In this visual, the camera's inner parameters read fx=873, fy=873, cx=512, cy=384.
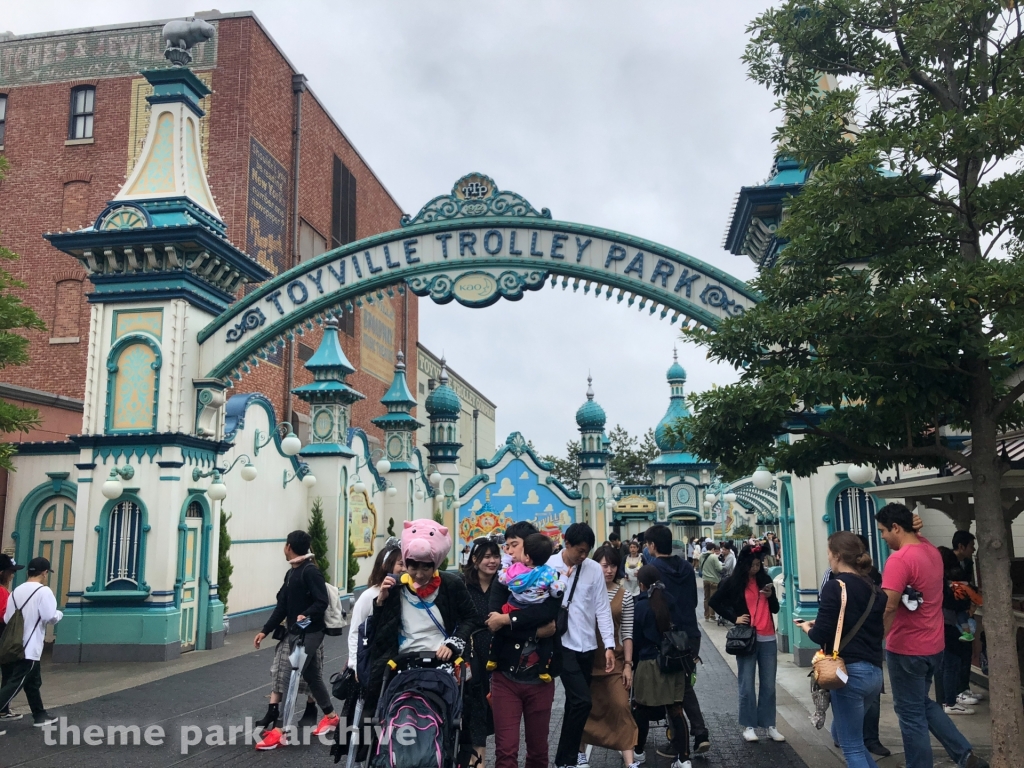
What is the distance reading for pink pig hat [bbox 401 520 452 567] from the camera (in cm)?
486

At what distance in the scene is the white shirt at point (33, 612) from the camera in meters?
7.77

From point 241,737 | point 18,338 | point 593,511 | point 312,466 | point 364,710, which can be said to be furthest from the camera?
point 593,511

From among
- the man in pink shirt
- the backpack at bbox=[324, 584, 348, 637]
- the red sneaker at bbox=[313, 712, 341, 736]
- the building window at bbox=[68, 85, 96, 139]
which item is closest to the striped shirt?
Result: the man in pink shirt

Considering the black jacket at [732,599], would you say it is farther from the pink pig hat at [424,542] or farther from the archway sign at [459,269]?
the archway sign at [459,269]

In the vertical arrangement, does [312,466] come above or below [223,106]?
below

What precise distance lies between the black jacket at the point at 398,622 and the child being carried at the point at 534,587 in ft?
1.21

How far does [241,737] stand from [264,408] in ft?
31.4

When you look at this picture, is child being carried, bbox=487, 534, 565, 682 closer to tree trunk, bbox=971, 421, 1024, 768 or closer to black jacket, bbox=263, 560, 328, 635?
black jacket, bbox=263, 560, 328, 635

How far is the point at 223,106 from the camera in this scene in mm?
23922

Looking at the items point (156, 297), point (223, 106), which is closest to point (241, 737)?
point (156, 297)

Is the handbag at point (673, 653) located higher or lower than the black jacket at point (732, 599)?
lower

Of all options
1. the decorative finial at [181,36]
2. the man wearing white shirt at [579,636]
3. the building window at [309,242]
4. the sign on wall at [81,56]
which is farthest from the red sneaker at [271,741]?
the sign on wall at [81,56]

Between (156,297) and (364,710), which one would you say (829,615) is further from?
(156,297)

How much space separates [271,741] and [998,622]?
549cm
